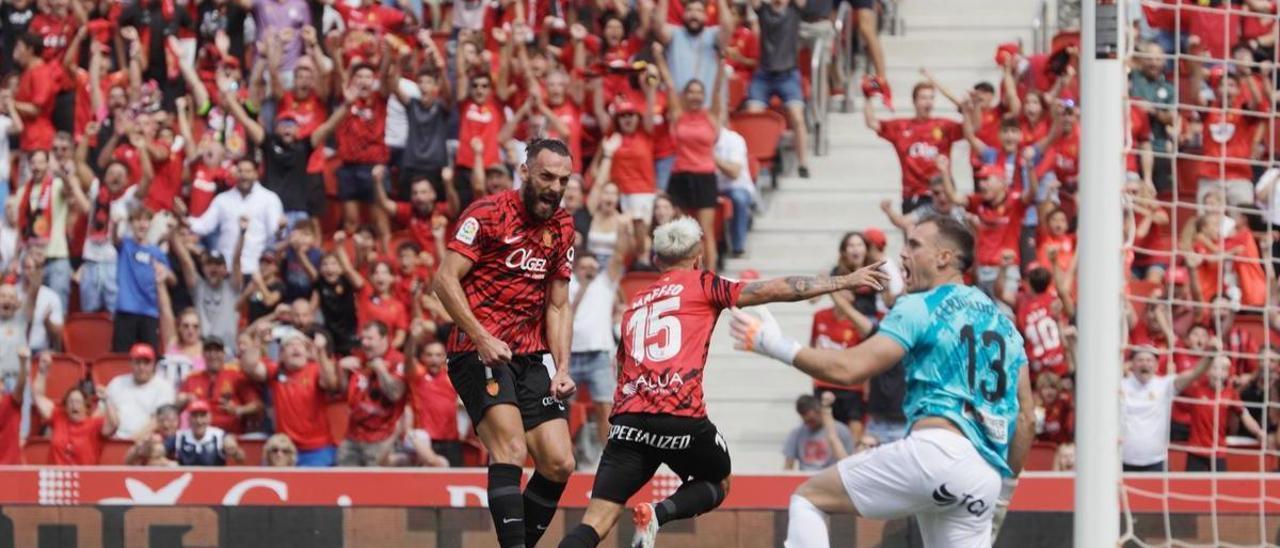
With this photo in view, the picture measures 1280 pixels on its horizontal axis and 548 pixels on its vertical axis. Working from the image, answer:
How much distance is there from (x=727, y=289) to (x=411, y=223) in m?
8.36

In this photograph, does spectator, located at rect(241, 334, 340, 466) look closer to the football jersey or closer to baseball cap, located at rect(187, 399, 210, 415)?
baseball cap, located at rect(187, 399, 210, 415)

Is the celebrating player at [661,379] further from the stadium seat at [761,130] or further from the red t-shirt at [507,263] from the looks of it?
the stadium seat at [761,130]

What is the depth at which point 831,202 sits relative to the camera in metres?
18.2

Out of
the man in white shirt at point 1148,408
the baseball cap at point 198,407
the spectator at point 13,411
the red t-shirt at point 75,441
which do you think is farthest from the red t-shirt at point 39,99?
the man in white shirt at point 1148,408

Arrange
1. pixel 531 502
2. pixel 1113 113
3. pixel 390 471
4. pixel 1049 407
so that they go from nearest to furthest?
pixel 1113 113, pixel 531 502, pixel 390 471, pixel 1049 407

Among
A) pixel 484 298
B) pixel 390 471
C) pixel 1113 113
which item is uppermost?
pixel 1113 113

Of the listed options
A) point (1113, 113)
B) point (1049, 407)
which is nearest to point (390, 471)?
point (1049, 407)

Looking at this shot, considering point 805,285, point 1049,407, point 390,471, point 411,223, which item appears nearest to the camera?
point 805,285

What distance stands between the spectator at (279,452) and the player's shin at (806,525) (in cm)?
752

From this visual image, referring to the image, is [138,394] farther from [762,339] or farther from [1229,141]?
[762,339]

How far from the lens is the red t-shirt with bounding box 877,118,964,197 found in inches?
681

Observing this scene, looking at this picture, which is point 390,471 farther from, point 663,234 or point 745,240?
point 745,240

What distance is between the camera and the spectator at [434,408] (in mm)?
15539

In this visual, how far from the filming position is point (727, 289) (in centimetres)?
959
